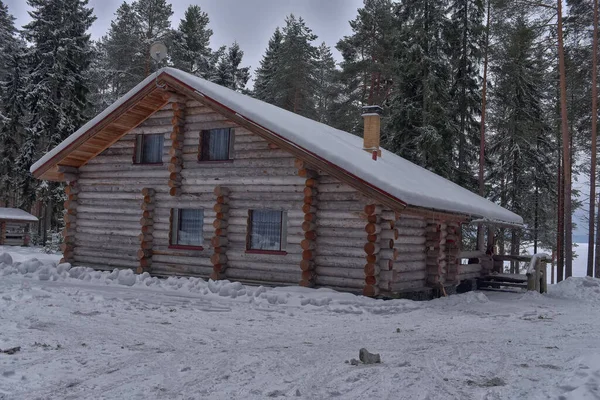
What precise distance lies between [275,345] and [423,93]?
21.1 metres

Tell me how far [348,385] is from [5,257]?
48.0ft

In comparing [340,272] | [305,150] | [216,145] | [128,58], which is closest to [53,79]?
[128,58]

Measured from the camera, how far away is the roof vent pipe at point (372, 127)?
650 inches

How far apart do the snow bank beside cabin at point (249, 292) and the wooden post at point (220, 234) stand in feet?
2.86

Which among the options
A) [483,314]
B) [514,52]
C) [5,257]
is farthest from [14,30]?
[483,314]

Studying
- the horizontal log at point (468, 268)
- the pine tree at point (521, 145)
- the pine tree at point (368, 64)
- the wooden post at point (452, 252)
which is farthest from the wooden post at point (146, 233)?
the pine tree at point (521, 145)

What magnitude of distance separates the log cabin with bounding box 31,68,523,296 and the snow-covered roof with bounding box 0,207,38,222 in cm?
1715

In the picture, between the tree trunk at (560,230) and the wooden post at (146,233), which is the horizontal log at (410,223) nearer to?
the wooden post at (146,233)

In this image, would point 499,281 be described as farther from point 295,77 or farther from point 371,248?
point 295,77

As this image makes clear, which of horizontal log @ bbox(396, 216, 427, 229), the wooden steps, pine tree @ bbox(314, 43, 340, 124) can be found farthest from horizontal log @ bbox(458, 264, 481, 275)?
pine tree @ bbox(314, 43, 340, 124)

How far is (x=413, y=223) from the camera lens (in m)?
14.2

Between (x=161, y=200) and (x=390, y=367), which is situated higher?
(x=161, y=200)

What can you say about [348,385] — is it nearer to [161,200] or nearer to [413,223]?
[413,223]

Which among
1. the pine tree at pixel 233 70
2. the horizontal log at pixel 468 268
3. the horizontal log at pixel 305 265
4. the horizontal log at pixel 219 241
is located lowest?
the horizontal log at pixel 468 268
